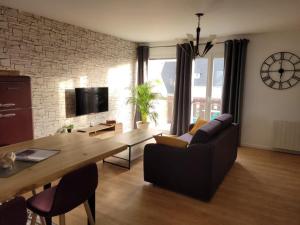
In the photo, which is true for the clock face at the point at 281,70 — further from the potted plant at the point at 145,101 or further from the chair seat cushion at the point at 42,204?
the chair seat cushion at the point at 42,204

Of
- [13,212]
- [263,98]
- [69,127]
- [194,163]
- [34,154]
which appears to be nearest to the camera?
[13,212]

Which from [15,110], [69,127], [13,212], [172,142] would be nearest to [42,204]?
[13,212]

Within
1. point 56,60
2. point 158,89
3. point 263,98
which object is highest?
point 56,60

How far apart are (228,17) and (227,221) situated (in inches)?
119

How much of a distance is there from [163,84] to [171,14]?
9.70 feet

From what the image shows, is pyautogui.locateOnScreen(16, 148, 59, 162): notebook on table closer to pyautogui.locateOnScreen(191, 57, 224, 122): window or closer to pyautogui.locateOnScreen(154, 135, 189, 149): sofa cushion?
pyautogui.locateOnScreen(154, 135, 189, 149): sofa cushion

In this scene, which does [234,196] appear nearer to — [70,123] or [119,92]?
[70,123]

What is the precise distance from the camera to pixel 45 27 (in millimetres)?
3932

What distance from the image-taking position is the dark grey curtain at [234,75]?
4.89 meters

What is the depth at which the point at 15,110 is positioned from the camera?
323 cm

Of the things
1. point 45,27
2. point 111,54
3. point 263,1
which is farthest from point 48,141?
point 111,54

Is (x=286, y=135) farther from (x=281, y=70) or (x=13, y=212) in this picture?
(x=13, y=212)

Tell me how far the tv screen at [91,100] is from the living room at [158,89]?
5cm

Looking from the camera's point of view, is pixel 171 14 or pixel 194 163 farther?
pixel 171 14
